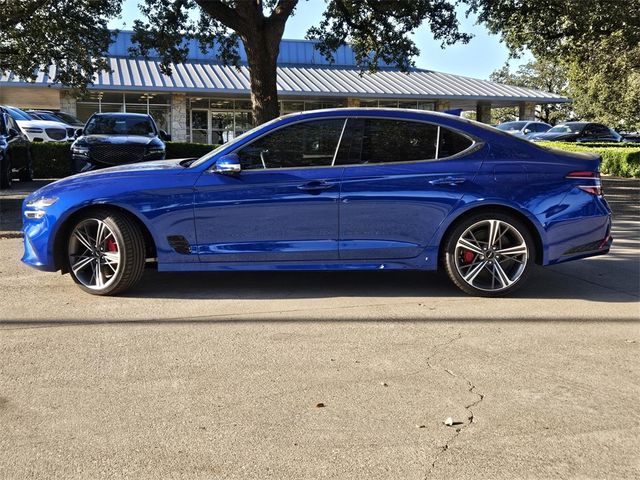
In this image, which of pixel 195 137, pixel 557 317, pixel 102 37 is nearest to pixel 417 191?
pixel 557 317

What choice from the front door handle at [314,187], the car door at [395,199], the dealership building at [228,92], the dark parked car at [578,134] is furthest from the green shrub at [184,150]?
the dark parked car at [578,134]

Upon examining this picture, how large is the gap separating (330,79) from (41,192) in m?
30.2

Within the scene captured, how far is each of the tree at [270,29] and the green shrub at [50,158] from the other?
3.70 meters

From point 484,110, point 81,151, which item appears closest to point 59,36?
point 81,151

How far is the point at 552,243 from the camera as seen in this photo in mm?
5883

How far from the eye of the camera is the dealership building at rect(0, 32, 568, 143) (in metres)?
30.6

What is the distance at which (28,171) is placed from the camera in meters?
16.7

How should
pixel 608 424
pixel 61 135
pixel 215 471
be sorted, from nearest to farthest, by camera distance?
pixel 215 471 < pixel 608 424 < pixel 61 135

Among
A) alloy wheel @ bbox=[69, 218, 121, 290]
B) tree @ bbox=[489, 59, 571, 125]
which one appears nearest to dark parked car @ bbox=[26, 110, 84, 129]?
alloy wheel @ bbox=[69, 218, 121, 290]

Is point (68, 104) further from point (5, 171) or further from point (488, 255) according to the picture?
point (488, 255)

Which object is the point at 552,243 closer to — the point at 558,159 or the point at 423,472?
the point at 558,159

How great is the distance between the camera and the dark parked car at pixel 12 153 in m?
13.7

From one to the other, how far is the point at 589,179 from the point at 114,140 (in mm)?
10429

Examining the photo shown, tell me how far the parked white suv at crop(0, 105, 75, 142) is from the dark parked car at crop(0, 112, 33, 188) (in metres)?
4.97
